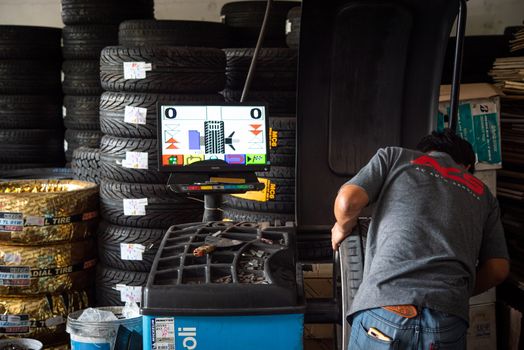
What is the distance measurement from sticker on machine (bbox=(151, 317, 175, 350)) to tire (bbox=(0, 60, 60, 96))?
3746 millimetres

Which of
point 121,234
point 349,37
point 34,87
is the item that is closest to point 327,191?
point 349,37

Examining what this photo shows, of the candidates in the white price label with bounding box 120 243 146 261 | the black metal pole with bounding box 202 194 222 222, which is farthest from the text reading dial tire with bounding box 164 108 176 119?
the white price label with bounding box 120 243 146 261

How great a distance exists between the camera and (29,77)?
5438mm

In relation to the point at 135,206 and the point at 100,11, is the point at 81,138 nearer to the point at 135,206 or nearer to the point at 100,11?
the point at 100,11

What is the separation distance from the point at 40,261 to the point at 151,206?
66 cm

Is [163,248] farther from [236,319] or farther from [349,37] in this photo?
[349,37]

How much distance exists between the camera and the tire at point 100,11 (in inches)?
204

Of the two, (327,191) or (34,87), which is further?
(34,87)

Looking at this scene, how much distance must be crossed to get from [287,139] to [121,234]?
1.12 meters

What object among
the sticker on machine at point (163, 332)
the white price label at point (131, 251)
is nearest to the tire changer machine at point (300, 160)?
the sticker on machine at point (163, 332)

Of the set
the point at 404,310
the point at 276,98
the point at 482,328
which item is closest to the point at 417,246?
the point at 404,310

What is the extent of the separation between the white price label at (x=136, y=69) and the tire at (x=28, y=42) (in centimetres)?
193

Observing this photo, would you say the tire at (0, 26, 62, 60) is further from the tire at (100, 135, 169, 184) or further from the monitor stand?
the monitor stand

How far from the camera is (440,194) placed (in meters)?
2.31
